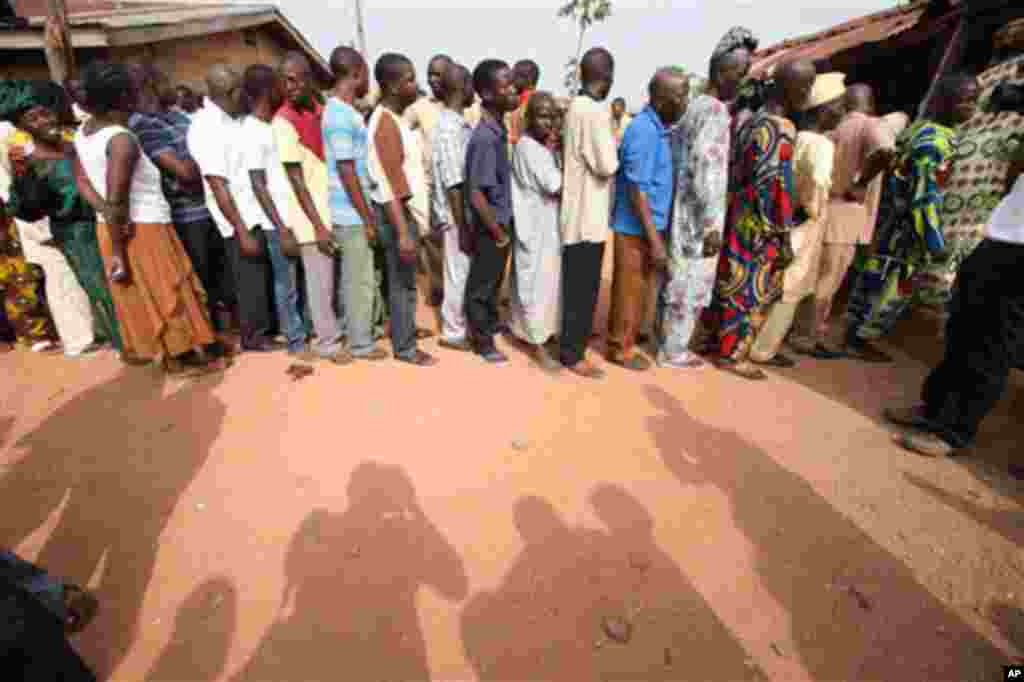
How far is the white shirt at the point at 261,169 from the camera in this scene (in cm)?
333

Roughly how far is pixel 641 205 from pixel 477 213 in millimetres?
1148

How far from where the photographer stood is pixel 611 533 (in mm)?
2160

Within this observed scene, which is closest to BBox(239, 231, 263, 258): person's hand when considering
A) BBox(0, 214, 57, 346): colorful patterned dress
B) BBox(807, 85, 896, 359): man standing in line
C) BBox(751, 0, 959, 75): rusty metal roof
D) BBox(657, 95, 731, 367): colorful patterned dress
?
BBox(0, 214, 57, 346): colorful patterned dress

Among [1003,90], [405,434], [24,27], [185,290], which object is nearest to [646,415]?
[405,434]

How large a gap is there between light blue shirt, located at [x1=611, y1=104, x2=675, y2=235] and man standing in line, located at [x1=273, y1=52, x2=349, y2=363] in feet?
6.93

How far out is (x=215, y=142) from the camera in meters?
3.24

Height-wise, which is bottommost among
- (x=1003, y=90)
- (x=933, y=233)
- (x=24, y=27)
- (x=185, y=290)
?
(x=185, y=290)

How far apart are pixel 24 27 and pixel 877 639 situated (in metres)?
10.1

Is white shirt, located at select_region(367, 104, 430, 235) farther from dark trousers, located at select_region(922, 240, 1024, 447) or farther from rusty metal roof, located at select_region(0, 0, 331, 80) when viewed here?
dark trousers, located at select_region(922, 240, 1024, 447)

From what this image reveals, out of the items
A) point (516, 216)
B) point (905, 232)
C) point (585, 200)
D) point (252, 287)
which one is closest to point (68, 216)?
point (252, 287)

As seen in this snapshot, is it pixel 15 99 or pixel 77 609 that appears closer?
pixel 77 609

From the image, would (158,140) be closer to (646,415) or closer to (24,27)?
(646,415)

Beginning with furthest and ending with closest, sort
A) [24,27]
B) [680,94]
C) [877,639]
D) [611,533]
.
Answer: [24,27] < [680,94] < [611,533] < [877,639]

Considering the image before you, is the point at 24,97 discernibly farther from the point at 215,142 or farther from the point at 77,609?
the point at 77,609
